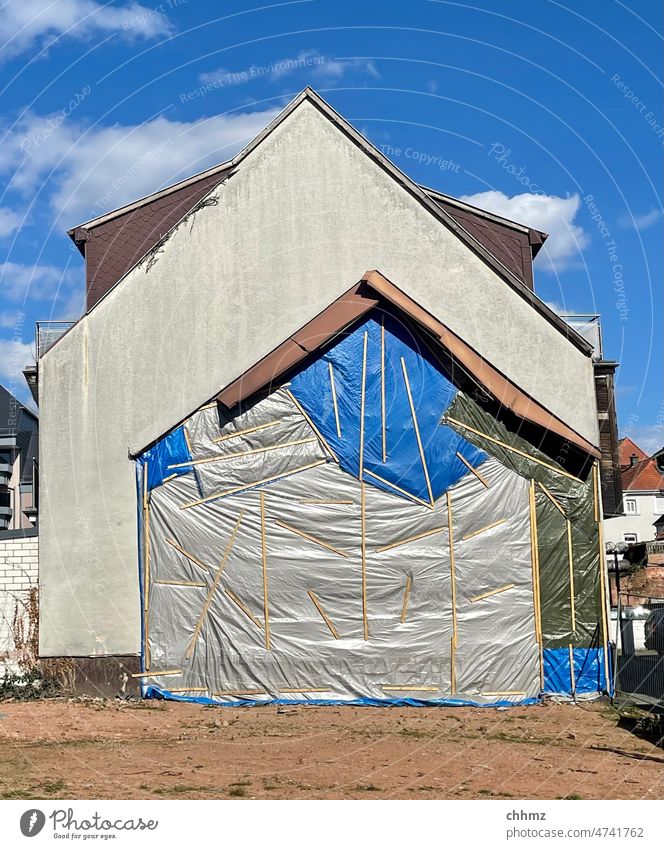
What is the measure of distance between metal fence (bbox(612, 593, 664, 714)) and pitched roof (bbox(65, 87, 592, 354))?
5.51m

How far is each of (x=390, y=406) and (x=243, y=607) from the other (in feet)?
15.9

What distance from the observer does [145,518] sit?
62.3 ft

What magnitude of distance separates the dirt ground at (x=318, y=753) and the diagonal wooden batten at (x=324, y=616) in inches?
54.5

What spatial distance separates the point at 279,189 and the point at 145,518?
752 cm

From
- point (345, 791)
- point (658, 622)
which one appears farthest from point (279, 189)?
point (345, 791)

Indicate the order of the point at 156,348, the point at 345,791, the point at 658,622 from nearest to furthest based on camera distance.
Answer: the point at 345,791 → the point at 658,622 → the point at 156,348

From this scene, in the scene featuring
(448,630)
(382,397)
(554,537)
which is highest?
(382,397)

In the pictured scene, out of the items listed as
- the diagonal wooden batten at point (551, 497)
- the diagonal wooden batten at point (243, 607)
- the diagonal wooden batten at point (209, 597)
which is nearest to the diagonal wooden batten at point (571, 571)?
the diagonal wooden batten at point (551, 497)

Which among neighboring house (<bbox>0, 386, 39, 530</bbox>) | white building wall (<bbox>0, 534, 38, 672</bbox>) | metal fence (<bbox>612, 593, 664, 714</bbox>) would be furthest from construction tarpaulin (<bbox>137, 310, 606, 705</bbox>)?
neighboring house (<bbox>0, 386, 39, 530</bbox>)

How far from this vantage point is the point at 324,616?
1838 centimetres

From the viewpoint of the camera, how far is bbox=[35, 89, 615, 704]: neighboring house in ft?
60.2

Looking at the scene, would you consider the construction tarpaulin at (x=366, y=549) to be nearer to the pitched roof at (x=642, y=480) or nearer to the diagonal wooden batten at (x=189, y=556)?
the diagonal wooden batten at (x=189, y=556)

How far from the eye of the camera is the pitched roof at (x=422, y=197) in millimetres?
19922

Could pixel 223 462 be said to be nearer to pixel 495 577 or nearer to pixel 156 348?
pixel 156 348
